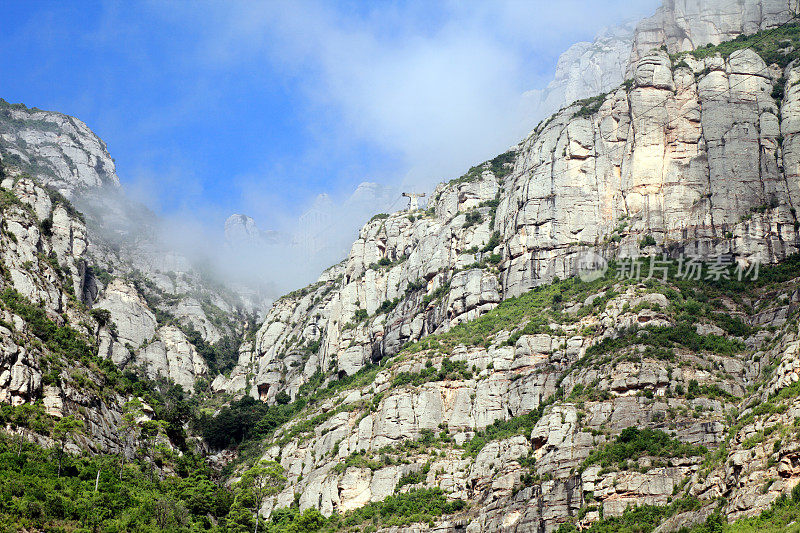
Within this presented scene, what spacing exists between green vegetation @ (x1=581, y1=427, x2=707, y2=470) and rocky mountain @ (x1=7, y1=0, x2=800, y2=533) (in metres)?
0.18

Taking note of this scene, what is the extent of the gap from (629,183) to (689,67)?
1747cm

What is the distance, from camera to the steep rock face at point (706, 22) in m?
116

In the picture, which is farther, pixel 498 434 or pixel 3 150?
pixel 3 150

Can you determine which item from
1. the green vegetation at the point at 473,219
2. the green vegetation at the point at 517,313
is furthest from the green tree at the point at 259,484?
the green vegetation at the point at 473,219

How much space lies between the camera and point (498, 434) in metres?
80.4

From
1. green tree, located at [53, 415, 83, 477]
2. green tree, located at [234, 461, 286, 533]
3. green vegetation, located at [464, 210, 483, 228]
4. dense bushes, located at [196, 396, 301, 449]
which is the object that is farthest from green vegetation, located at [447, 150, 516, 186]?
green tree, located at [53, 415, 83, 477]

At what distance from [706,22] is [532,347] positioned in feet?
194

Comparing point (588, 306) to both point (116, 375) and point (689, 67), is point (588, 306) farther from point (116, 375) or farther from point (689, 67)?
point (116, 375)

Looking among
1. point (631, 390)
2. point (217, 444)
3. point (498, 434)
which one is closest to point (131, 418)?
point (217, 444)

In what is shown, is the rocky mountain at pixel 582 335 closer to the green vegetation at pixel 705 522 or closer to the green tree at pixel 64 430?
the green vegetation at pixel 705 522

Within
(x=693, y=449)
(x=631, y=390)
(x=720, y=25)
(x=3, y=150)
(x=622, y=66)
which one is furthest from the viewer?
(x=622, y=66)

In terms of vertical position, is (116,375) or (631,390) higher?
(116,375)

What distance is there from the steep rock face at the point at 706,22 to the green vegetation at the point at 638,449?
6135cm

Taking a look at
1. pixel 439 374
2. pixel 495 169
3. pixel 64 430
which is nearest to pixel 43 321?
pixel 64 430
